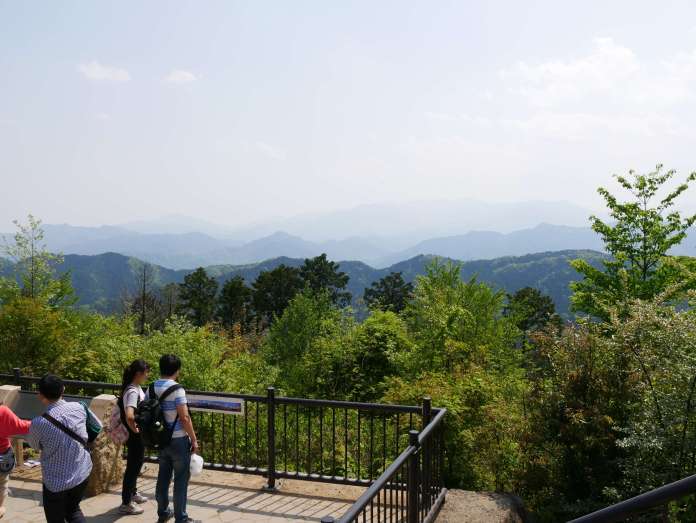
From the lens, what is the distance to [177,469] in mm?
5789

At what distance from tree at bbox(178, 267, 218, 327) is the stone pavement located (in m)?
60.6

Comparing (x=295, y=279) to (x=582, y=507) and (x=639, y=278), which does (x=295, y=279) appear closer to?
(x=639, y=278)

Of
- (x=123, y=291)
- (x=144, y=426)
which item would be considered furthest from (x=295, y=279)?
(x=144, y=426)

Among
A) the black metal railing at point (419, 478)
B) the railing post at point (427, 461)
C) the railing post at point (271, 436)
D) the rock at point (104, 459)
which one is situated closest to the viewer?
the black metal railing at point (419, 478)

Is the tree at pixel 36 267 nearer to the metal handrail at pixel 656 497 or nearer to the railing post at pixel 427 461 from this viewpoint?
the railing post at pixel 427 461

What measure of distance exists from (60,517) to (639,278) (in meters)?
24.4

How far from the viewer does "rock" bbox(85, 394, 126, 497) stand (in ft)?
22.6

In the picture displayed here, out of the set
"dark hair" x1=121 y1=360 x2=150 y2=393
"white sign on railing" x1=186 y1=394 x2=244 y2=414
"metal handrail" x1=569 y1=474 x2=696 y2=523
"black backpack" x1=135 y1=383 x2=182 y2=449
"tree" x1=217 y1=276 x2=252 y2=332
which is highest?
"metal handrail" x1=569 y1=474 x2=696 y2=523

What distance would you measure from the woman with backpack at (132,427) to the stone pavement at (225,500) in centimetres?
14

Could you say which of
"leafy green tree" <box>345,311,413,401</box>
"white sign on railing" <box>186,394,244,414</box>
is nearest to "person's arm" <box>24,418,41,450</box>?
"white sign on railing" <box>186,394,244,414</box>

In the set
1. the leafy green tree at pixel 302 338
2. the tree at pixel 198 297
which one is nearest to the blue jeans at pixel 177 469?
the leafy green tree at pixel 302 338

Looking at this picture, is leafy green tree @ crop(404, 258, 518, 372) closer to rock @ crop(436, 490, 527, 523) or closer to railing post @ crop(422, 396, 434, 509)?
rock @ crop(436, 490, 527, 523)

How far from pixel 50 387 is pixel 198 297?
217 feet

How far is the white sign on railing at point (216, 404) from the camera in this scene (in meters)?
7.28
